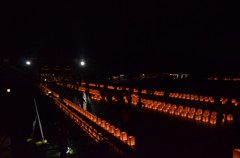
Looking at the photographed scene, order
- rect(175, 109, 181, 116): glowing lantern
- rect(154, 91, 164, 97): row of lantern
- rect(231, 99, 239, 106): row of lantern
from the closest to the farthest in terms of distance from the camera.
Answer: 1. rect(175, 109, 181, 116): glowing lantern
2. rect(231, 99, 239, 106): row of lantern
3. rect(154, 91, 164, 97): row of lantern

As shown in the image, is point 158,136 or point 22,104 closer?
point 158,136

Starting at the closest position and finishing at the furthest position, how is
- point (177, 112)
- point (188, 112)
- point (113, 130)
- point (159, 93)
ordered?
point (113, 130), point (188, 112), point (177, 112), point (159, 93)

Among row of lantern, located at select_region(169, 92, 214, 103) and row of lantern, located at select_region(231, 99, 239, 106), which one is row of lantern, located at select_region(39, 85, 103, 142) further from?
row of lantern, located at select_region(231, 99, 239, 106)

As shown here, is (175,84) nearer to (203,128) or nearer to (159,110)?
(159,110)

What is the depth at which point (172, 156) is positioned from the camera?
5488mm

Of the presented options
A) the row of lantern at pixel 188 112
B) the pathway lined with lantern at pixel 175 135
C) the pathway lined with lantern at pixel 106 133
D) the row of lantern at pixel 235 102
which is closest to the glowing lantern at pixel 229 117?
the row of lantern at pixel 188 112

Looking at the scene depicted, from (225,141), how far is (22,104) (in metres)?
19.8

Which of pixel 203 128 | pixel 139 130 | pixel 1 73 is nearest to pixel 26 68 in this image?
pixel 1 73

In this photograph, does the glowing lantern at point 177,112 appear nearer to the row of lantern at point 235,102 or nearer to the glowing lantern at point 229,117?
the glowing lantern at point 229,117

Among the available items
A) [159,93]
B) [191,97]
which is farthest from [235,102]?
[159,93]

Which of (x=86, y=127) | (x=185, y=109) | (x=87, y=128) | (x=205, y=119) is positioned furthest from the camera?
(x=185, y=109)

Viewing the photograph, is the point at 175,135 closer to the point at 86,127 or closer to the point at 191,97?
the point at 86,127

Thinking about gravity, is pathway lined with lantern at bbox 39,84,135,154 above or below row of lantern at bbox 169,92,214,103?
below

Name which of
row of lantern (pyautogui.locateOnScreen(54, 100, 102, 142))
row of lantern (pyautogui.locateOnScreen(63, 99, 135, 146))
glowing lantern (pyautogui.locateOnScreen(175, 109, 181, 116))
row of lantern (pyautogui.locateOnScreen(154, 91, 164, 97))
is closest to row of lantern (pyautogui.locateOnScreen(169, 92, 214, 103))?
row of lantern (pyautogui.locateOnScreen(154, 91, 164, 97))
